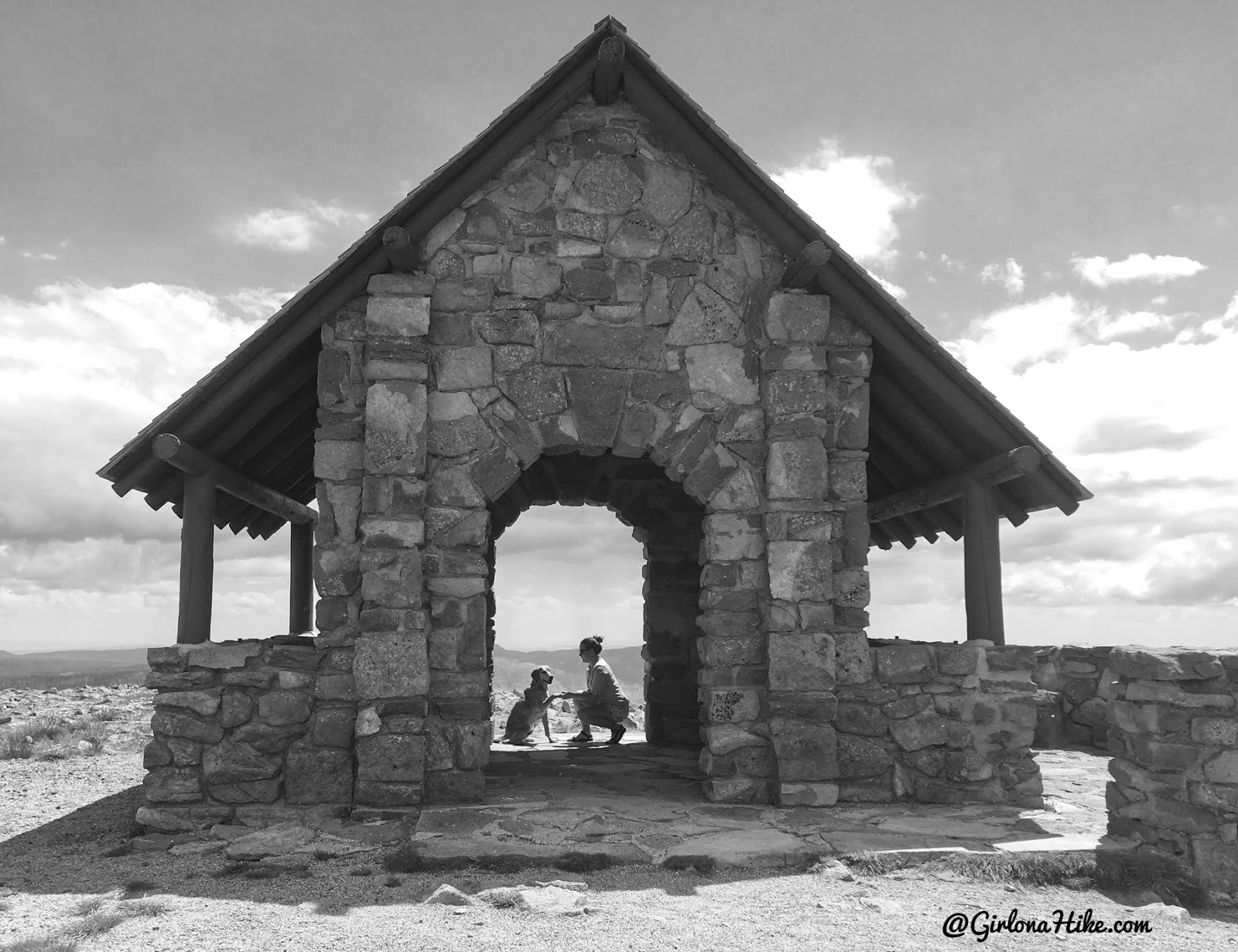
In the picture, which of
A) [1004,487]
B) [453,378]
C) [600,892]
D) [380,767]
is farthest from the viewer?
[1004,487]

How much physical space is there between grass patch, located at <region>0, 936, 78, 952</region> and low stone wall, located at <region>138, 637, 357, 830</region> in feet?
7.33

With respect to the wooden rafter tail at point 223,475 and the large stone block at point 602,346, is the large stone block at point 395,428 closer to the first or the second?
the large stone block at point 602,346

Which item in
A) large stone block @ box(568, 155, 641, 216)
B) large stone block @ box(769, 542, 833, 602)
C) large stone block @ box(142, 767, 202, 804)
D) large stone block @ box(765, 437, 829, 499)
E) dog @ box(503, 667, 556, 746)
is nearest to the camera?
large stone block @ box(142, 767, 202, 804)

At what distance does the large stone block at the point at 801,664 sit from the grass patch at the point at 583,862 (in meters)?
2.04

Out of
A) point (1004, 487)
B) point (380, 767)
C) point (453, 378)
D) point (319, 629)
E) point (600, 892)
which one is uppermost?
point (453, 378)

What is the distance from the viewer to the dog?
1102 cm

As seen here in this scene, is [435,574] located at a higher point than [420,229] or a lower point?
lower

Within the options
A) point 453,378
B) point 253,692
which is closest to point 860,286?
point 453,378

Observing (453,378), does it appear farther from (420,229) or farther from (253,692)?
(253,692)

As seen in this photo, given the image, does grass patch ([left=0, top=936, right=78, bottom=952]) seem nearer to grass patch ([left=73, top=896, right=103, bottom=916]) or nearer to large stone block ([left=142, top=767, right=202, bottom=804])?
grass patch ([left=73, top=896, right=103, bottom=916])

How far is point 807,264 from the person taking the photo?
24.0 feet

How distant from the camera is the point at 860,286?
752 centimetres

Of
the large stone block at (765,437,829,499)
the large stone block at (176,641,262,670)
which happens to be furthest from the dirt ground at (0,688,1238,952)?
the large stone block at (765,437,829,499)

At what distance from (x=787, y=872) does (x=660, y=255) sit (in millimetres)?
4686
